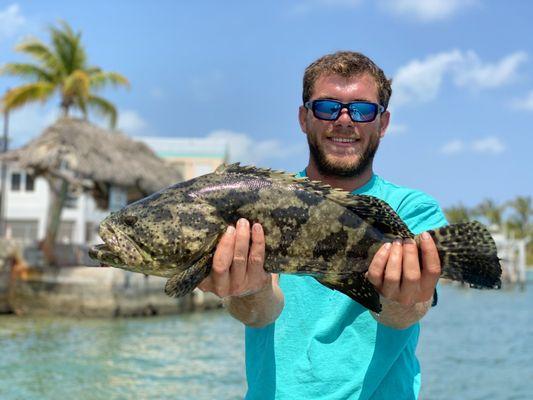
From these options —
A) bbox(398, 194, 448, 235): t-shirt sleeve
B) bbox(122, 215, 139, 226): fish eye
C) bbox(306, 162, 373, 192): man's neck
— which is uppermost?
bbox(306, 162, 373, 192): man's neck

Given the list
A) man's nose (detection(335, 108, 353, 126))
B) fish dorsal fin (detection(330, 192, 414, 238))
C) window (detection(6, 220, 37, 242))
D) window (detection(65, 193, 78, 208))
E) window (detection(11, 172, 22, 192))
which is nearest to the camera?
fish dorsal fin (detection(330, 192, 414, 238))

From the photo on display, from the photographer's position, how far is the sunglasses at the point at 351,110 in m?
3.29

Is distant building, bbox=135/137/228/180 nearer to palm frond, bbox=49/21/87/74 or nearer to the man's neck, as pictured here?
palm frond, bbox=49/21/87/74

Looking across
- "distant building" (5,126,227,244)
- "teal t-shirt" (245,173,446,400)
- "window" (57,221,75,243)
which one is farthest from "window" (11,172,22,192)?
"teal t-shirt" (245,173,446,400)

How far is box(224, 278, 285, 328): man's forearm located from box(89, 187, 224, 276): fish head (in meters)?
0.34

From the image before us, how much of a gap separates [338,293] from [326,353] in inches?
11.6

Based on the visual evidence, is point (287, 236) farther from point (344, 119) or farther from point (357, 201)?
point (344, 119)

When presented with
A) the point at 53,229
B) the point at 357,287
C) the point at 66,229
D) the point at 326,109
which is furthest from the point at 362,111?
the point at 66,229

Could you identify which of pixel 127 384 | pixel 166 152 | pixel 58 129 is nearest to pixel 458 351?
pixel 127 384

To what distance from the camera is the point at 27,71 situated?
28312mm

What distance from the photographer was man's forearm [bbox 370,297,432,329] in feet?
9.52

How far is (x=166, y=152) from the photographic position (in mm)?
54562

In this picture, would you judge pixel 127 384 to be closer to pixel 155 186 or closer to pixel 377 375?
pixel 377 375

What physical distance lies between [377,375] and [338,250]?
602 mm
